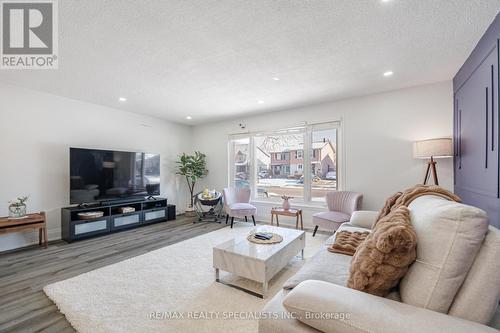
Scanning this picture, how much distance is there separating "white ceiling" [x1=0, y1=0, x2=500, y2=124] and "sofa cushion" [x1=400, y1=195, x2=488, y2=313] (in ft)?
5.48

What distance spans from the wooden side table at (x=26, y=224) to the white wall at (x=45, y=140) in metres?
0.34

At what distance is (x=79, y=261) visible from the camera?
275 centimetres

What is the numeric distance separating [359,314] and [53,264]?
135 inches

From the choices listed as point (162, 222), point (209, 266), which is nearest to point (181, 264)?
point (209, 266)

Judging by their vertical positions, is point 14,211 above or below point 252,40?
below

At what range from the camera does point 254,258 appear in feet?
6.54

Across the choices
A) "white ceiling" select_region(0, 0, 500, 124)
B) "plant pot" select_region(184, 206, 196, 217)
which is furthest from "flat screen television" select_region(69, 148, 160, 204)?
"white ceiling" select_region(0, 0, 500, 124)

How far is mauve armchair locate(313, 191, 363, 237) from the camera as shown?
3362 millimetres

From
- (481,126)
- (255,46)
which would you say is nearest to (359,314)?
(255,46)

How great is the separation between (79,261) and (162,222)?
2.05 m

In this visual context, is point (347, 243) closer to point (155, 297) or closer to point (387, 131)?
point (155, 297)

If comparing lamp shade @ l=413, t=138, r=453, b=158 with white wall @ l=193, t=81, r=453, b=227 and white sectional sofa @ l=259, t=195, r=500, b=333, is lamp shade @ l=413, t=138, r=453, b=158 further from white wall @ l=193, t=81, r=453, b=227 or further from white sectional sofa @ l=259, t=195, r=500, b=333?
white sectional sofa @ l=259, t=195, r=500, b=333

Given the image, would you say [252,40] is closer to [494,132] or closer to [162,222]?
[494,132]

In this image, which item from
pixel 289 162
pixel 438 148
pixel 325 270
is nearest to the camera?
pixel 325 270
